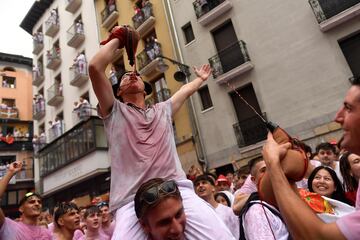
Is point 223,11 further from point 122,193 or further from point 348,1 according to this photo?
point 122,193

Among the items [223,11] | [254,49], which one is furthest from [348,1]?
[223,11]

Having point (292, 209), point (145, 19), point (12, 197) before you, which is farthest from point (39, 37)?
point (292, 209)

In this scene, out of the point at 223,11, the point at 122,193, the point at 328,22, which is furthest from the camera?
the point at 223,11

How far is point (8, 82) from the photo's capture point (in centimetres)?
2986

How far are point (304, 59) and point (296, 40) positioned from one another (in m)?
0.81

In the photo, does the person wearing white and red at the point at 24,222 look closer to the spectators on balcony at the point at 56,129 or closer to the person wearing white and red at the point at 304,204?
the person wearing white and red at the point at 304,204

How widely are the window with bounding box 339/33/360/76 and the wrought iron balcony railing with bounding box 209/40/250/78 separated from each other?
142 inches

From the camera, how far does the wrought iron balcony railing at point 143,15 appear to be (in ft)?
54.5

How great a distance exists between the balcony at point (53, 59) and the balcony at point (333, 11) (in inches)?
728

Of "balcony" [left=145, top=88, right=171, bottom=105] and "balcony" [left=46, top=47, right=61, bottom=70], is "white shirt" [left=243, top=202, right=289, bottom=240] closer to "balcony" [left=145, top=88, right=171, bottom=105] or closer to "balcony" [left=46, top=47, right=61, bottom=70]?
"balcony" [left=145, top=88, right=171, bottom=105]

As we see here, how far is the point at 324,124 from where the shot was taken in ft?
35.1

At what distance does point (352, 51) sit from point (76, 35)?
55.0ft

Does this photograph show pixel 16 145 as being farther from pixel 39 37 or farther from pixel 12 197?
pixel 39 37

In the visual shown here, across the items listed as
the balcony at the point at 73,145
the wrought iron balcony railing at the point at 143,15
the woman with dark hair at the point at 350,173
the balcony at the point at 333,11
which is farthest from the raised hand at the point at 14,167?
the wrought iron balcony railing at the point at 143,15
